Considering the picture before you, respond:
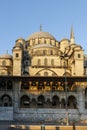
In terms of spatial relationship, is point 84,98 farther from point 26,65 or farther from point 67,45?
point 67,45

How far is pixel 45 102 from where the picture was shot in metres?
48.8

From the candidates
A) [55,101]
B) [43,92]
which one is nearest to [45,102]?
[43,92]

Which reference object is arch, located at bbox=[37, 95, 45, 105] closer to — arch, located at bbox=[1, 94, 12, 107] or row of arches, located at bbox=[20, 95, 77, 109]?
row of arches, located at bbox=[20, 95, 77, 109]

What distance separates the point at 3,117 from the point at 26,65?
19.1m

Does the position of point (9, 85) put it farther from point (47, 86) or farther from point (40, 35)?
point (40, 35)

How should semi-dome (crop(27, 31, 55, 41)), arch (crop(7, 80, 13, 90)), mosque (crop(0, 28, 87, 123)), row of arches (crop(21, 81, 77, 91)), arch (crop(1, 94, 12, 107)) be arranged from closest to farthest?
mosque (crop(0, 28, 87, 123)) → arch (crop(1, 94, 12, 107)) → row of arches (crop(21, 81, 77, 91)) → arch (crop(7, 80, 13, 90)) → semi-dome (crop(27, 31, 55, 41))

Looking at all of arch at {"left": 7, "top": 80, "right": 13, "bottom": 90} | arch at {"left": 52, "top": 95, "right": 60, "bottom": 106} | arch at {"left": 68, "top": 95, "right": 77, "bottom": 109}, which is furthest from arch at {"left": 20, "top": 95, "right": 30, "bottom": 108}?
arch at {"left": 68, "top": 95, "right": 77, "bottom": 109}

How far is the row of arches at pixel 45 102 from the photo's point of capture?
48781 millimetres

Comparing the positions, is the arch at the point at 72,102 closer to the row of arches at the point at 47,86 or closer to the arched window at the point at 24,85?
the row of arches at the point at 47,86

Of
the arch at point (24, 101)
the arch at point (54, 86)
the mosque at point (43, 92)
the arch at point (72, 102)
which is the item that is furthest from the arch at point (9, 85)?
the arch at point (72, 102)

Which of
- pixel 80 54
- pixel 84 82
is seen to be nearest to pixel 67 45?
pixel 80 54

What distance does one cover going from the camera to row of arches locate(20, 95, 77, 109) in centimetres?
4878

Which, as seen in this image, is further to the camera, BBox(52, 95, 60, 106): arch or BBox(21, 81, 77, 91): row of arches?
BBox(21, 81, 77, 91): row of arches

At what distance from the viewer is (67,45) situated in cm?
7300
